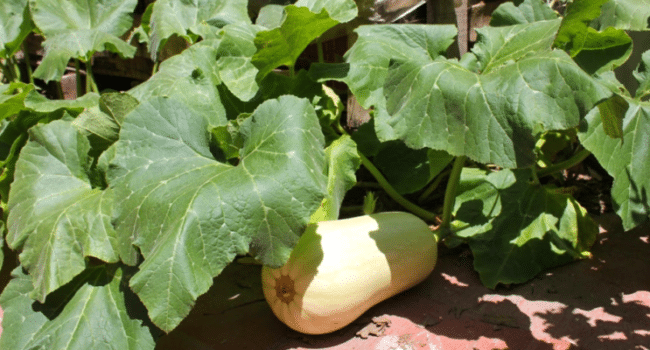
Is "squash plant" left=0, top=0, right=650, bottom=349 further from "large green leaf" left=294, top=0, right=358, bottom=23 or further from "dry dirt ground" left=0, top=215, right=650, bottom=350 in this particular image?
"dry dirt ground" left=0, top=215, right=650, bottom=350

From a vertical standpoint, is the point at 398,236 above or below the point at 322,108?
below

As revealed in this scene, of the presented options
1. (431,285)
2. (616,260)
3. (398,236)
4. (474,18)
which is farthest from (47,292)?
(474,18)

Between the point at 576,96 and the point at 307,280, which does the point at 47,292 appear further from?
the point at 576,96

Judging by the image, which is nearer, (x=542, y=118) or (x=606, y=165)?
(x=542, y=118)

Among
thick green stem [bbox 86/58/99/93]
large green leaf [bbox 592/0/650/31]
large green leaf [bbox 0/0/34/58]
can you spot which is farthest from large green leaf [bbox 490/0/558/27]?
large green leaf [bbox 0/0/34/58]

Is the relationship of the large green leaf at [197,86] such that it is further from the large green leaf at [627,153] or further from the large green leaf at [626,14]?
the large green leaf at [626,14]

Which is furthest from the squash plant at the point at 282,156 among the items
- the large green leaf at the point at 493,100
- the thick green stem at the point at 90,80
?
the thick green stem at the point at 90,80
